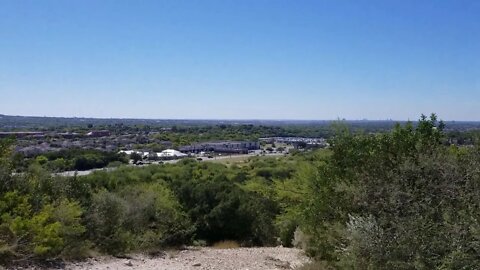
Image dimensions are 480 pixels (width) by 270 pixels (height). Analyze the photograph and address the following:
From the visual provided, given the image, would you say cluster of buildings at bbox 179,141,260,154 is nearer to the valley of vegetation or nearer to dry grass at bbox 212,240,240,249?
dry grass at bbox 212,240,240,249

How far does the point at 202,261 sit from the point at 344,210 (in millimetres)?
6263

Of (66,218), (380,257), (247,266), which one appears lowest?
(247,266)

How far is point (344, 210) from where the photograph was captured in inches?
411

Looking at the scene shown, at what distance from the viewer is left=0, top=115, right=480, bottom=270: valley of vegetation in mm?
7723

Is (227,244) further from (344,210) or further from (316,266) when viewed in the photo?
(344,210)

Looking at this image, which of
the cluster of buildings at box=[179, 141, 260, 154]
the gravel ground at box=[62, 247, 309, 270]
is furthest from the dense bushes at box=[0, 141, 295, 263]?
the cluster of buildings at box=[179, 141, 260, 154]

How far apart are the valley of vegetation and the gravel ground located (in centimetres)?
85

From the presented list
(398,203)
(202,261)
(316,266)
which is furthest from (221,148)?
(398,203)

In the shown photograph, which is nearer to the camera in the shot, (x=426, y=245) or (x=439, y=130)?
(x=426, y=245)

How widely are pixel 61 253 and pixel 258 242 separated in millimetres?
13751

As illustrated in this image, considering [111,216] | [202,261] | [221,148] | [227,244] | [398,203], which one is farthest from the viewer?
[221,148]

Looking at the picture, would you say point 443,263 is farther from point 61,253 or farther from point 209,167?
point 209,167

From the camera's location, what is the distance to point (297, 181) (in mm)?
19266

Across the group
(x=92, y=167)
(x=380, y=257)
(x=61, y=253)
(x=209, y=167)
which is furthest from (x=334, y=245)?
(x=92, y=167)
